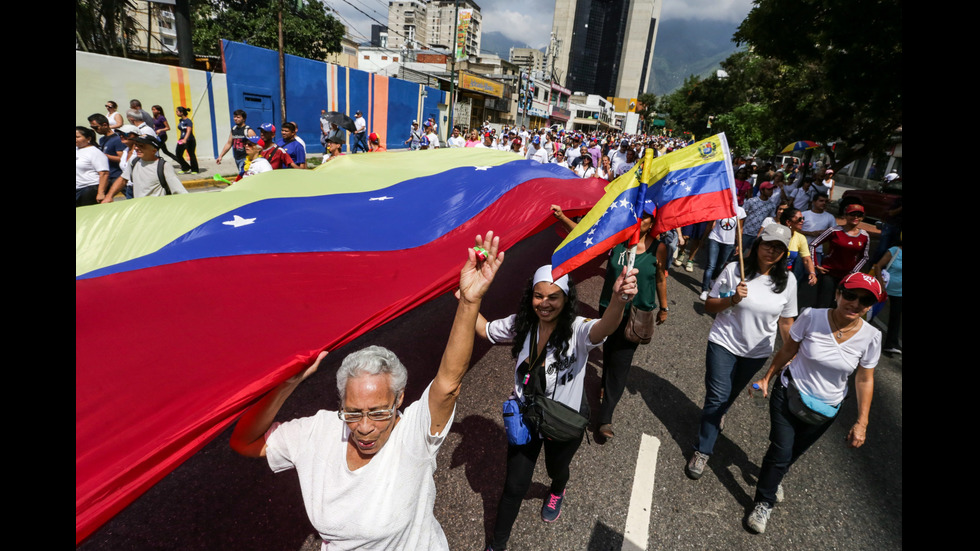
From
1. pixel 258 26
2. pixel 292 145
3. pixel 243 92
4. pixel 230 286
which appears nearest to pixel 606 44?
pixel 258 26

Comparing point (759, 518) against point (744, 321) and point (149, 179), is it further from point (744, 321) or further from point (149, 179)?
point (149, 179)

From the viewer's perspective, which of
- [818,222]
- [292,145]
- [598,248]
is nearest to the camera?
[598,248]

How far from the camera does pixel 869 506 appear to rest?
310 centimetres

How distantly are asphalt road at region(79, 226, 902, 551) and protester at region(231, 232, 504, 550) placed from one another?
1201mm

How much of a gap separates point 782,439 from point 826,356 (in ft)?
1.99

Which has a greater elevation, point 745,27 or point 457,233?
point 745,27

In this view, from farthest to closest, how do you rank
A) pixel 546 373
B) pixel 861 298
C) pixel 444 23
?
1. pixel 444 23
2. pixel 861 298
3. pixel 546 373

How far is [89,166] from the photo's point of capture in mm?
5215

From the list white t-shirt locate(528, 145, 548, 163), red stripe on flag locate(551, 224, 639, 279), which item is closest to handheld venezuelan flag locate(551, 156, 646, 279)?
red stripe on flag locate(551, 224, 639, 279)

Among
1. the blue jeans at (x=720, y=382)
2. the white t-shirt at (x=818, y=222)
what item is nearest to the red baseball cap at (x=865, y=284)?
the blue jeans at (x=720, y=382)

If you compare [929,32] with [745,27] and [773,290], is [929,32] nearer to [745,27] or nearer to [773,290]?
[773,290]

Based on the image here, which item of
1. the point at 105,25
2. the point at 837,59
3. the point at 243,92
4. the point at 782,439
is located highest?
the point at 105,25
